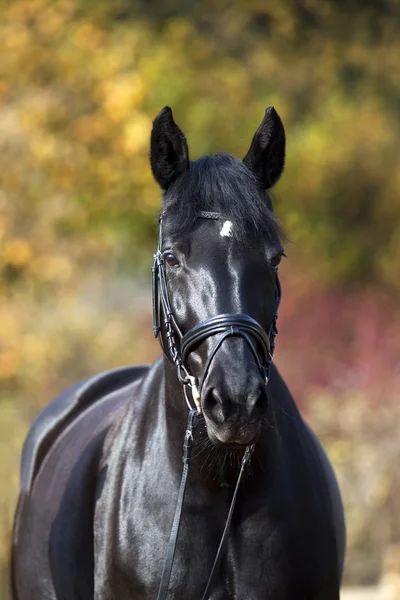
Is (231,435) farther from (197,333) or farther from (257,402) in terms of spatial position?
(197,333)

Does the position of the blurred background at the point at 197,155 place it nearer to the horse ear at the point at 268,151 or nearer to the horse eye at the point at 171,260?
the horse eye at the point at 171,260

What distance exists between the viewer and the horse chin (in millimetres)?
3004

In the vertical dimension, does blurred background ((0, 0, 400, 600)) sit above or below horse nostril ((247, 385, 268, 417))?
above

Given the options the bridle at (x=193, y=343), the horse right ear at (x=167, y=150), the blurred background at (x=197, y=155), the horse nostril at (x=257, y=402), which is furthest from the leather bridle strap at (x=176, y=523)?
the horse right ear at (x=167, y=150)

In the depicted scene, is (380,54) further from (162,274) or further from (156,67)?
(162,274)

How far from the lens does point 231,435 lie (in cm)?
302

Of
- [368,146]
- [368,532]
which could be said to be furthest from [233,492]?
[368,146]

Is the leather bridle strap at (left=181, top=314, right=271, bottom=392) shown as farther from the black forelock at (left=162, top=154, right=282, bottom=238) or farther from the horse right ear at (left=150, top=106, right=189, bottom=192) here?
the horse right ear at (left=150, top=106, right=189, bottom=192)

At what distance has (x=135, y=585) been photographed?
3566 millimetres

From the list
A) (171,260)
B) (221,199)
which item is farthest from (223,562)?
(221,199)

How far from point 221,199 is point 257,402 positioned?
2.58ft

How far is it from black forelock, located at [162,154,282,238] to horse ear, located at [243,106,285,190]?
0.12 metres

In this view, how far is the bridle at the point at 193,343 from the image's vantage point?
123 inches

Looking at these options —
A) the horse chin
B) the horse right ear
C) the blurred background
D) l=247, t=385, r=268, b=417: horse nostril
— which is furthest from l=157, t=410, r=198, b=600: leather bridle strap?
the horse right ear
